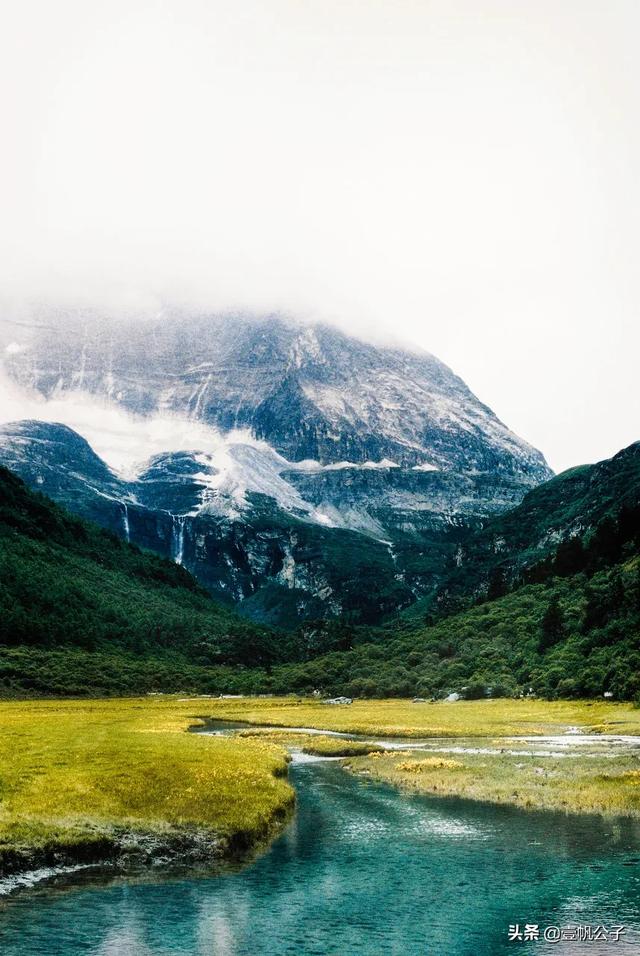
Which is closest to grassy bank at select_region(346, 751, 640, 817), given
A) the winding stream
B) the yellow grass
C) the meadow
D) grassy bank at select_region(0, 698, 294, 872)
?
the meadow

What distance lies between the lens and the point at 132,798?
4794 cm

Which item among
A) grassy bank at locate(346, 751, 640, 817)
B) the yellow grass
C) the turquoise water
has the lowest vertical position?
the yellow grass

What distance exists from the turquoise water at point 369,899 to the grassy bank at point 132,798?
9.31 feet

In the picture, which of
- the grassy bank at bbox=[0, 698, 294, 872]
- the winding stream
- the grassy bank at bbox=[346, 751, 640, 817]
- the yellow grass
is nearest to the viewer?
the winding stream

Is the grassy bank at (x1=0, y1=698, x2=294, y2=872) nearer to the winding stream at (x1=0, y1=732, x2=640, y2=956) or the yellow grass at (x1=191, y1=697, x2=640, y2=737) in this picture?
the winding stream at (x1=0, y1=732, x2=640, y2=956)

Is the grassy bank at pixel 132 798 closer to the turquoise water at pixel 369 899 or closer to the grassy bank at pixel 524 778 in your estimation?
the turquoise water at pixel 369 899

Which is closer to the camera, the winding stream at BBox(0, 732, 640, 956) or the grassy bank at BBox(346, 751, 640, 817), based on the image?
the winding stream at BBox(0, 732, 640, 956)

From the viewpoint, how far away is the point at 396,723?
386 ft

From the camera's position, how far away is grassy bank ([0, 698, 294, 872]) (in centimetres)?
3975

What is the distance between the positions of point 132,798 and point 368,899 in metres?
19.0

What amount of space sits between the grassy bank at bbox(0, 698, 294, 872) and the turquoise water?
9.31 feet

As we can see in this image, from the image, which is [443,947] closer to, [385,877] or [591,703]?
[385,877]

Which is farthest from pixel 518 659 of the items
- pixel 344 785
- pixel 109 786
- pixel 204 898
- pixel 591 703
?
pixel 204 898

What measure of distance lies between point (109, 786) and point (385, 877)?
68.2ft
